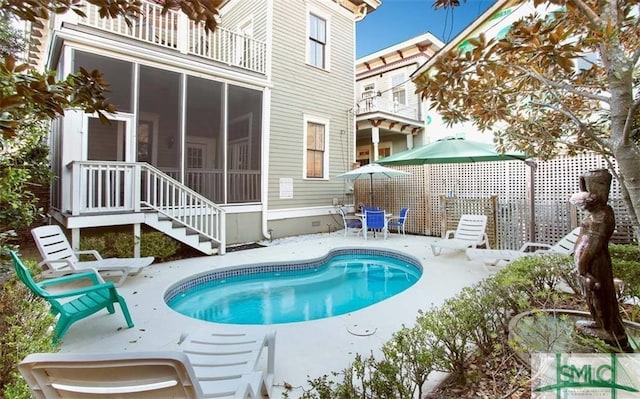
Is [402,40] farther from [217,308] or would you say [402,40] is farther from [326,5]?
[217,308]

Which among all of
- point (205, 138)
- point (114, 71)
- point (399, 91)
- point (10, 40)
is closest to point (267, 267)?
point (205, 138)

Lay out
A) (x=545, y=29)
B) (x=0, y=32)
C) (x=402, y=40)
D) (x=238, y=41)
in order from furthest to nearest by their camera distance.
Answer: (x=402, y=40), (x=238, y=41), (x=0, y=32), (x=545, y=29)

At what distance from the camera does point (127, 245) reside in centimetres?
596

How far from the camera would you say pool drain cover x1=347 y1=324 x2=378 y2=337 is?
3.17 m

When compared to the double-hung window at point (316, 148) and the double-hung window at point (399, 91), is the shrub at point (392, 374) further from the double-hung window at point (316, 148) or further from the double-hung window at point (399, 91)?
the double-hung window at point (399, 91)

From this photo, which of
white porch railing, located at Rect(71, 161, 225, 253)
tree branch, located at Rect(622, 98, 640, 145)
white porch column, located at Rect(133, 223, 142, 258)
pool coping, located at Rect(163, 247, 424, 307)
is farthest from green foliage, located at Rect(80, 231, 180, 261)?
tree branch, located at Rect(622, 98, 640, 145)

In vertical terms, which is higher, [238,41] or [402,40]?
[402,40]

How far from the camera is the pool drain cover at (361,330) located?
3.17 metres

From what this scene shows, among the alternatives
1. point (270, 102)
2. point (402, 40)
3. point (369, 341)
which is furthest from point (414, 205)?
point (402, 40)

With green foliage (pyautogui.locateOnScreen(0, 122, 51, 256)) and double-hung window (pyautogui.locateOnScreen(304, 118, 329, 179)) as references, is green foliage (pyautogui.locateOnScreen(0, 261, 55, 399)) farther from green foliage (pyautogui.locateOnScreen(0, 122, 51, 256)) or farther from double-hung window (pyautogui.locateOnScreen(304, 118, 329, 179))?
double-hung window (pyautogui.locateOnScreen(304, 118, 329, 179))

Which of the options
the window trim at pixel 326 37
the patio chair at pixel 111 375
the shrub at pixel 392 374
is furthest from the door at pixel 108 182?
the window trim at pixel 326 37

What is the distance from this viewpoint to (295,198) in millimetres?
9477

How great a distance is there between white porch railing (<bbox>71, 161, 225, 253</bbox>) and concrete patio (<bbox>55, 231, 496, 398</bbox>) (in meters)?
1.34

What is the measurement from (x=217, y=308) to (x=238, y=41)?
7612mm
